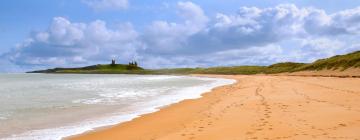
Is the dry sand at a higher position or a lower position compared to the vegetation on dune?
lower

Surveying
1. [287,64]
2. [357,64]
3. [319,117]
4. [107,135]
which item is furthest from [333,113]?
[287,64]

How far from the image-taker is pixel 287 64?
4491 inches

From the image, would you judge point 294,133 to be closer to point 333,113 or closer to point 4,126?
point 333,113

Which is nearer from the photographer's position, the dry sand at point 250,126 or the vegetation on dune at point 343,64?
the dry sand at point 250,126

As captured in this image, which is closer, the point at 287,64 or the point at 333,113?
the point at 333,113

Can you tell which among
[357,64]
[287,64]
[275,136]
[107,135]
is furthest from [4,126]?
[287,64]

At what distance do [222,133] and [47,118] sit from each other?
32.6 ft

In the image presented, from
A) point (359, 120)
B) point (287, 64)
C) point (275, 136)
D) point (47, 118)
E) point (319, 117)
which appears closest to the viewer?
point (275, 136)

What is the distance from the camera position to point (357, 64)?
196 feet

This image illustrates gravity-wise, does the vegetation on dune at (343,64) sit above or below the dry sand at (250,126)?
above

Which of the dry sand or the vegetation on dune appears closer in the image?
the dry sand

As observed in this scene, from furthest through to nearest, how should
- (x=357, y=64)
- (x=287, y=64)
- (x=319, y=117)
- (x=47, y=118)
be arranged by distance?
(x=287, y=64) < (x=357, y=64) < (x=47, y=118) < (x=319, y=117)

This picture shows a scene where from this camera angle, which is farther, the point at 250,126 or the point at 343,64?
the point at 343,64

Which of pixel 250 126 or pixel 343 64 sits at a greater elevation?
pixel 343 64
